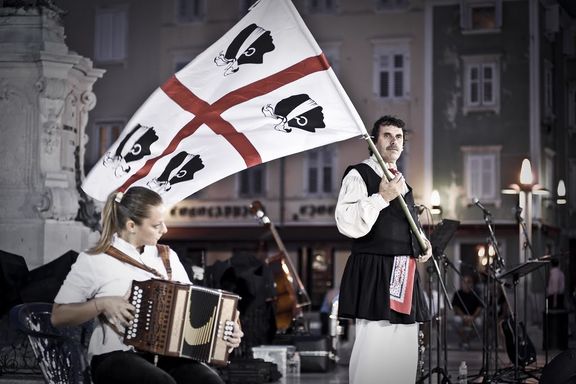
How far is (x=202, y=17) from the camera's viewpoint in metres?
31.4

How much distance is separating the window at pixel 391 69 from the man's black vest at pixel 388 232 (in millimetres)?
24374

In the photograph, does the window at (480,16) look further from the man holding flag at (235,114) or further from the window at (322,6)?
the man holding flag at (235,114)

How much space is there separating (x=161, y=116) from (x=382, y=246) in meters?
1.65

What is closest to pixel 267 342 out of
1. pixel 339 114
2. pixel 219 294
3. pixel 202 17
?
pixel 339 114

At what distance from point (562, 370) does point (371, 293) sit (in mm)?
1899

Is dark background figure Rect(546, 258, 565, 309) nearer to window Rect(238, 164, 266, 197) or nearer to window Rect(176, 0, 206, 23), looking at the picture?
window Rect(238, 164, 266, 197)

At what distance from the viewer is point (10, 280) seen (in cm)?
759

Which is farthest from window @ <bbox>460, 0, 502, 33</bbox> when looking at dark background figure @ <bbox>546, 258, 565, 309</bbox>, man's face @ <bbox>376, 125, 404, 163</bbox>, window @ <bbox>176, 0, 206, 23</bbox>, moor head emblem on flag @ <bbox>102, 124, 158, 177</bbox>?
man's face @ <bbox>376, 125, 404, 163</bbox>

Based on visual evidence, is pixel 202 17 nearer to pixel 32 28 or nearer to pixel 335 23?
pixel 335 23

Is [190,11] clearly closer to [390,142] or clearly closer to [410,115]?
[410,115]

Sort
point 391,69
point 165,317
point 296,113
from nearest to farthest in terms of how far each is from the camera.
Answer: point 165,317, point 296,113, point 391,69

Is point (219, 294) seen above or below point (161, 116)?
below

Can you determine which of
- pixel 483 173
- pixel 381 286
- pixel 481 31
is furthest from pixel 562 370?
pixel 481 31

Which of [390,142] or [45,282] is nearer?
[390,142]
